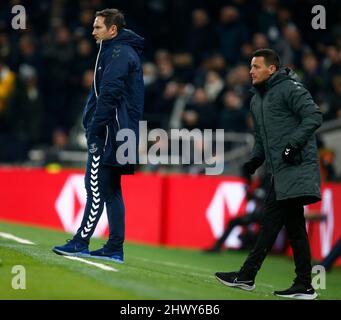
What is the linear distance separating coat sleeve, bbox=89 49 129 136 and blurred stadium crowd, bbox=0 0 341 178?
8.65 m

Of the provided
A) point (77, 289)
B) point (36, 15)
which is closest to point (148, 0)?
point (36, 15)

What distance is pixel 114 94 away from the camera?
998cm

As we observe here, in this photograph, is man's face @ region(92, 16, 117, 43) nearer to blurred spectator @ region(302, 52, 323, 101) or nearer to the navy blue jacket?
the navy blue jacket

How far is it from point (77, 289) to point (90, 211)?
181cm

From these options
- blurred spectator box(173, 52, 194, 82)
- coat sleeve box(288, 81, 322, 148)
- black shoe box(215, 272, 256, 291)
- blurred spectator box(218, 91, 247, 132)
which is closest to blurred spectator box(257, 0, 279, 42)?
blurred spectator box(173, 52, 194, 82)

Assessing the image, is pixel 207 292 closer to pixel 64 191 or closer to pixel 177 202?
pixel 177 202

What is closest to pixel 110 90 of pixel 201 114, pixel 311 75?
pixel 201 114

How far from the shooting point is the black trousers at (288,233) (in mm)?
9750

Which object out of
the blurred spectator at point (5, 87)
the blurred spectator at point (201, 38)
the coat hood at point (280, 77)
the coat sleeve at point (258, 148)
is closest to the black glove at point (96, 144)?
the coat sleeve at point (258, 148)

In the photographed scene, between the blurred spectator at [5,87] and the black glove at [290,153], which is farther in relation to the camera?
the blurred spectator at [5,87]

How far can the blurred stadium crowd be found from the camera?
1941cm

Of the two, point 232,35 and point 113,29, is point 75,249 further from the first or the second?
point 232,35

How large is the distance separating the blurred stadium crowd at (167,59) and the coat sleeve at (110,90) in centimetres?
865

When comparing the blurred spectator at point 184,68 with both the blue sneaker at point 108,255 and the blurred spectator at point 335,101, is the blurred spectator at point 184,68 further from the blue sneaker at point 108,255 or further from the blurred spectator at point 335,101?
the blue sneaker at point 108,255
